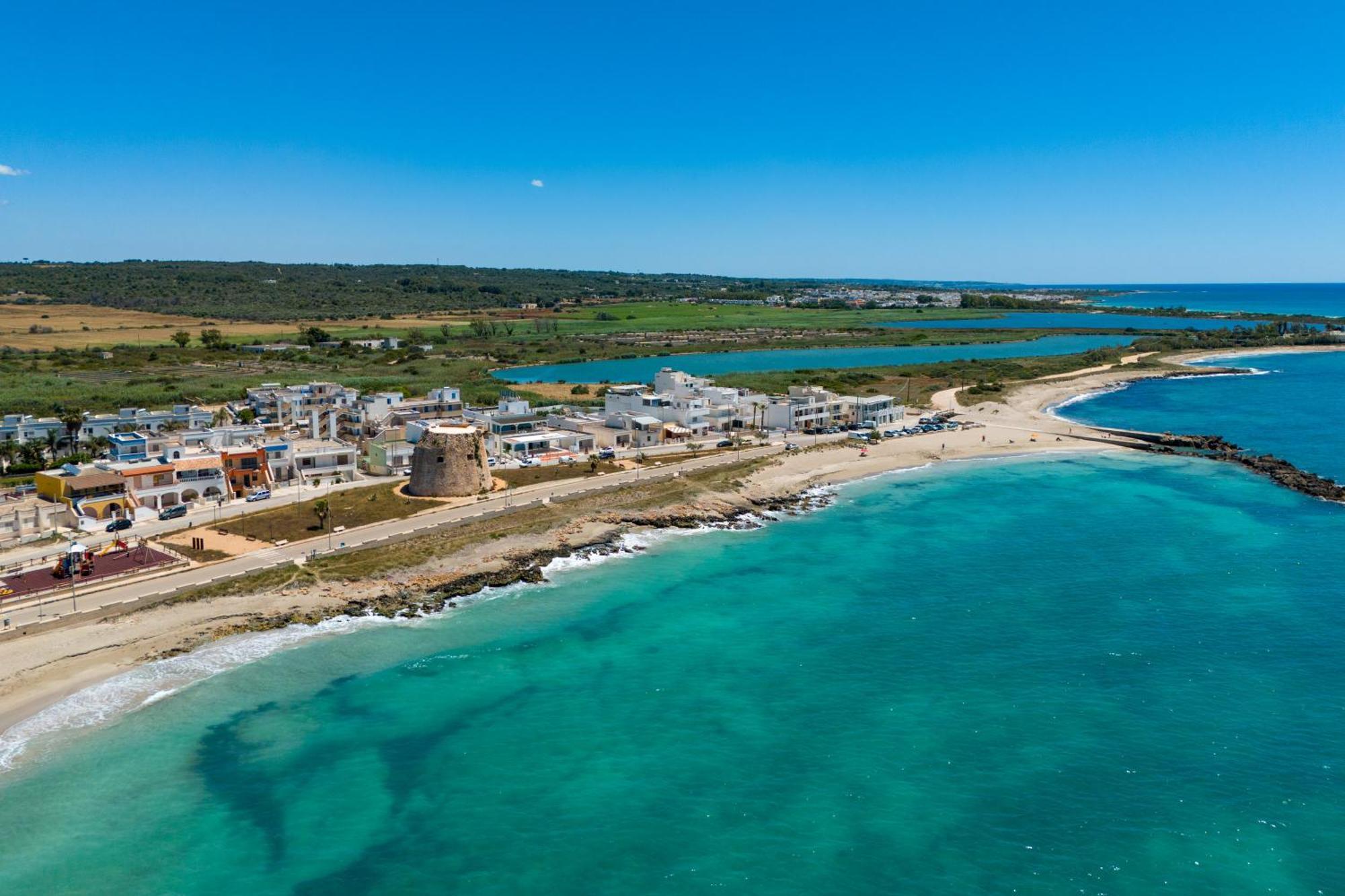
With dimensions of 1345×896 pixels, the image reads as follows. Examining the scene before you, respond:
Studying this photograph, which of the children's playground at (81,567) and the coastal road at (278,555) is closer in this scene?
the coastal road at (278,555)

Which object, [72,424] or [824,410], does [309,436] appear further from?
[824,410]

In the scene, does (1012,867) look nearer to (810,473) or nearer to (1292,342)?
(810,473)

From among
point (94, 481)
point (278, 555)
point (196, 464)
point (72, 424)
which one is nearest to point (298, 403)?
point (72, 424)

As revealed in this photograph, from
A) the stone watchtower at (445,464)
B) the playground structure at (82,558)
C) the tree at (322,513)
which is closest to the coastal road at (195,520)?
the playground structure at (82,558)

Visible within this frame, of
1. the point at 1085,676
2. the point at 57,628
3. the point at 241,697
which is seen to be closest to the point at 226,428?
the point at 57,628

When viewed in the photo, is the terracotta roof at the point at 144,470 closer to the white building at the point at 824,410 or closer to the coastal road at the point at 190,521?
the coastal road at the point at 190,521
